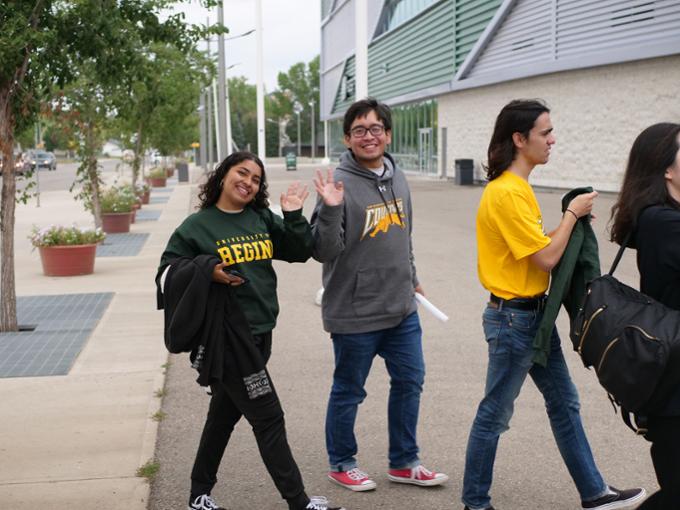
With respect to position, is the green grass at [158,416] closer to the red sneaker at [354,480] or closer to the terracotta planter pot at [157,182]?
the red sneaker at [354,480]

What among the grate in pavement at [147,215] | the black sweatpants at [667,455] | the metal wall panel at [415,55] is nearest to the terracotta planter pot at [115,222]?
the grate in pavement at [147,215]

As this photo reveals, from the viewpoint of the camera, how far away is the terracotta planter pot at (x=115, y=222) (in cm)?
1858

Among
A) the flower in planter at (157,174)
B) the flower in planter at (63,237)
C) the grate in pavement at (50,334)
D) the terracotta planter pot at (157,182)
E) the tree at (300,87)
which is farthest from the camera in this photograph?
the tree at (300,87)

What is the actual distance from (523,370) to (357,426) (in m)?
1.81

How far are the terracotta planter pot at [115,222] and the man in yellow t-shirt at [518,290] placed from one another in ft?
50.8

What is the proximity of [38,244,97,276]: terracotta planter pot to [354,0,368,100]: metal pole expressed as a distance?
4294mm

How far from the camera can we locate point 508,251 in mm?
3807

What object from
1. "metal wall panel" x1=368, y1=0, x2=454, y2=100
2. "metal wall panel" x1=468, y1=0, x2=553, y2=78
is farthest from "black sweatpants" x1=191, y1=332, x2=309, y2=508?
"metal wall panel" x1=368, y1=0, x2=454, y2=100

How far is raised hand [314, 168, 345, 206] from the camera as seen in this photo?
407cm

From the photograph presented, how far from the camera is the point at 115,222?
18.6m

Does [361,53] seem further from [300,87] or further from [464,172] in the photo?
[300,87]

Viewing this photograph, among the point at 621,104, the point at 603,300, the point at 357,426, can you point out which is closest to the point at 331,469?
the point at 357,426

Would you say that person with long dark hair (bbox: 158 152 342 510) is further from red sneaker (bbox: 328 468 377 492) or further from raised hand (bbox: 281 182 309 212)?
red sneaker (bbox: 328 468 377 492)

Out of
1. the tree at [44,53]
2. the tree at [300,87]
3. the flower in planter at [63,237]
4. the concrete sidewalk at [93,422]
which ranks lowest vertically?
the concrete sidewalk at [93,422]
